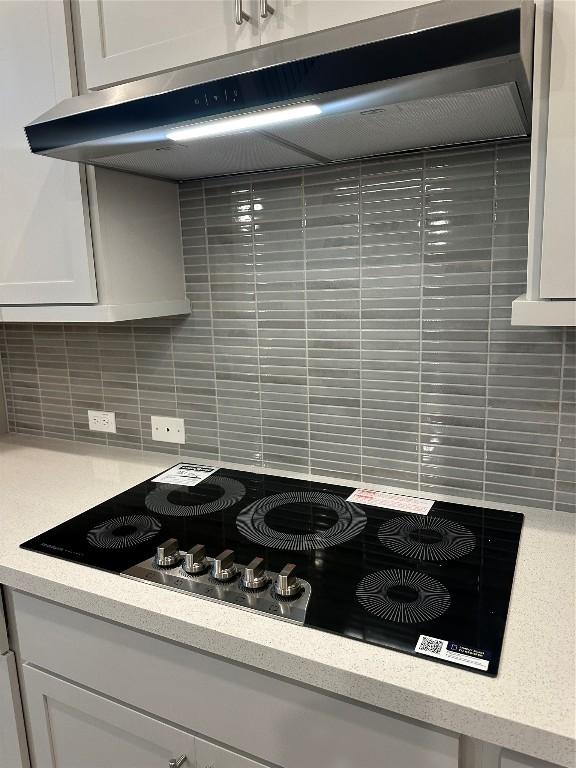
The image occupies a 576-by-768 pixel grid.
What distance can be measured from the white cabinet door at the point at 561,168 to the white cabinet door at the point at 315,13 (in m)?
0.21

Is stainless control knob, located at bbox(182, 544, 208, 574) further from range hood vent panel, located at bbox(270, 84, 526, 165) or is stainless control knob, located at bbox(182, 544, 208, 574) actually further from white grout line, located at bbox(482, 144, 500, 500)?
range hood vent panel, located at bbox(270, 84, 526, 165)

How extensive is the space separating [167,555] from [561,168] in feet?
3.14

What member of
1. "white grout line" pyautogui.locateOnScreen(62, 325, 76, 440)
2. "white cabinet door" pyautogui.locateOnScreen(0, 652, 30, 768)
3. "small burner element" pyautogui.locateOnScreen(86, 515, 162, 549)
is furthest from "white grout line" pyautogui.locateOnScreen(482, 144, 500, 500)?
"white grout line" pyautogui.locateOnScreen(62, 325, 76, 440)

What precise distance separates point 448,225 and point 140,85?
70 cm

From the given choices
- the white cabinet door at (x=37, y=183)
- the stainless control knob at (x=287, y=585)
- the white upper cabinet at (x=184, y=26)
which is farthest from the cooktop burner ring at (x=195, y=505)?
the white upper cabinet at (x=184, y=26)

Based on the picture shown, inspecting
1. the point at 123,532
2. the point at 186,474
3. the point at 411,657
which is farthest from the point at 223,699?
the point at 186,474

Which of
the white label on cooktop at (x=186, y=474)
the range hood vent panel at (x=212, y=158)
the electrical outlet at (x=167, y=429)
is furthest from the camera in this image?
the electrical outlet at (x=167, y=429)

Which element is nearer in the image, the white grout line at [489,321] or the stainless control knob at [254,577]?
the stainless control knob at [254,577]

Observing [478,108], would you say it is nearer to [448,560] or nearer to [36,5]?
[448,560]

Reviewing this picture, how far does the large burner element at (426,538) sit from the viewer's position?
109cm

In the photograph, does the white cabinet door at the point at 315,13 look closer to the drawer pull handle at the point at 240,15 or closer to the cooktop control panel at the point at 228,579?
the drawer pull handle at the point at 240,15

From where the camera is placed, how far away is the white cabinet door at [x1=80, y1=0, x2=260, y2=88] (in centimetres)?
102

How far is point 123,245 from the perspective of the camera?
4.59 feet

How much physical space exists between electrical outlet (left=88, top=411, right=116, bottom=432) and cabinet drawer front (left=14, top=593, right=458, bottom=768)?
0.74 metres
